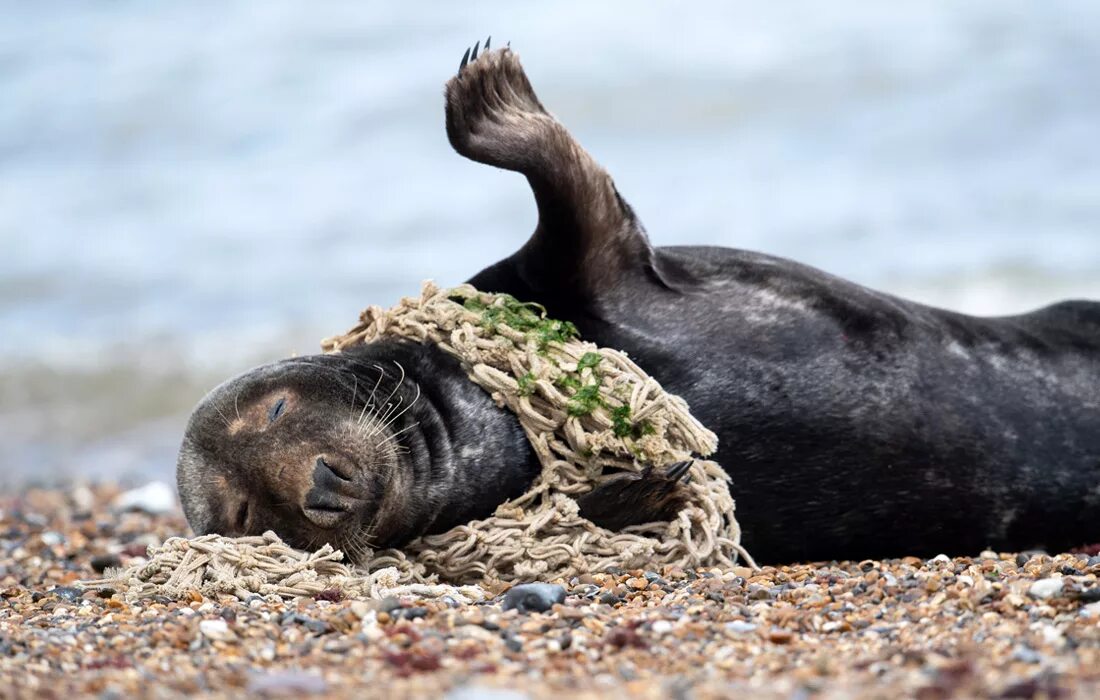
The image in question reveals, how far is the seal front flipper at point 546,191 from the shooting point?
17.3ft

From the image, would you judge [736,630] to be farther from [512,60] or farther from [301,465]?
[512,60]

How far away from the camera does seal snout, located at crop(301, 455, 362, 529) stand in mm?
4453

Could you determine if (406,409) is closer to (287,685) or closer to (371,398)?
(371,398)

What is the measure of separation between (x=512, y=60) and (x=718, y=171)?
13.9m

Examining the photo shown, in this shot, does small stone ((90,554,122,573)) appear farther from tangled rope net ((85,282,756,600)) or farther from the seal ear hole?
the seal ear hole

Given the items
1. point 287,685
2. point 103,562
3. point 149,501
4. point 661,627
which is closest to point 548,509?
point 661,627

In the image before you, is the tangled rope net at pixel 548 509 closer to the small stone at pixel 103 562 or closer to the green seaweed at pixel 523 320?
the green seaweed at pixel 523 320

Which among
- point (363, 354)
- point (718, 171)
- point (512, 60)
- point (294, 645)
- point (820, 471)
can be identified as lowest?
point (294, 645)

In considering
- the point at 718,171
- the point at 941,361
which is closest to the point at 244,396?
the point at 941,361

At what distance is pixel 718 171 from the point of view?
62.8ft

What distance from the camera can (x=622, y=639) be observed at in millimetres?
3566

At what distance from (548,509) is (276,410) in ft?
3.13

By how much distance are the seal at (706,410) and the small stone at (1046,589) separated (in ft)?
4.15

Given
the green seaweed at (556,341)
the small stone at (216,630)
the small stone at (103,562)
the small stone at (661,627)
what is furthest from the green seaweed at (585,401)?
the small stone at (103,562)
